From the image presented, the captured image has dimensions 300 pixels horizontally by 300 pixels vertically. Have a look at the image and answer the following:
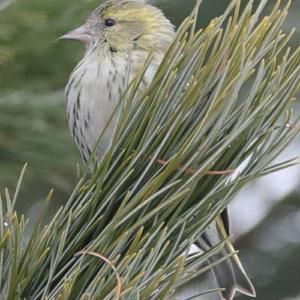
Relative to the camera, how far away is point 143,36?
255 centimetres

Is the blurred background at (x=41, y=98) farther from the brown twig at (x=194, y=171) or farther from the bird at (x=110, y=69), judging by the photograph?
the brown twig at (x=194, y=171)

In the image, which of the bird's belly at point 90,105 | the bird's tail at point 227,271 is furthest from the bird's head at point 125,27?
the bird's tail at point 227,271

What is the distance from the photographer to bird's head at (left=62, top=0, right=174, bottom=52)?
2504 mm

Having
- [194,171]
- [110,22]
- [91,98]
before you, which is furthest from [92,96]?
[194,171]

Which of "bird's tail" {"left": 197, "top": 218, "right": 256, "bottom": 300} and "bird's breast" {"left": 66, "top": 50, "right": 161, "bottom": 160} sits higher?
"bird's breast" {"left": 66, "top": 50, "right": 161, "bottom": 160}

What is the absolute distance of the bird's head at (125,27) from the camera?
2504mm

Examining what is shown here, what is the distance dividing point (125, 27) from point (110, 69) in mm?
182

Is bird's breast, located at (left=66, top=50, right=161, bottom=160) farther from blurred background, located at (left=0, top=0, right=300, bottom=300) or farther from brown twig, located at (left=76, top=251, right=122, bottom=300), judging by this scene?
brown twig, located at (left=76, top=251, right=122, bottom=300)

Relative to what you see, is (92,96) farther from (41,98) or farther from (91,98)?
(41,98)

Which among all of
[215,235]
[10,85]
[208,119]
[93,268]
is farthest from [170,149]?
[215,235]

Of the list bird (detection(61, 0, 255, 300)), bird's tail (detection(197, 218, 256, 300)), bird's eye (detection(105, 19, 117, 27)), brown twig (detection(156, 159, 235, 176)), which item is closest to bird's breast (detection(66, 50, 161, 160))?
bird (detection(61, 0, 255, 300))

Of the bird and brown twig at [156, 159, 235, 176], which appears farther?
the bird

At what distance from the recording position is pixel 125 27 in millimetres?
2566

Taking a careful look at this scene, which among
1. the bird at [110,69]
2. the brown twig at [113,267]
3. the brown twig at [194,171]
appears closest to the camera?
the brown twig at [113,267]
